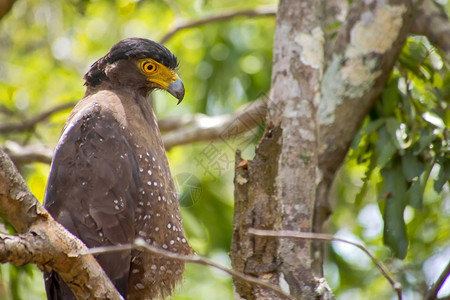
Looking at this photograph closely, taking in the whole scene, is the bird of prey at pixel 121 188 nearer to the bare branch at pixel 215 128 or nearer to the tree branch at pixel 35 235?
the tree branch at pixel 35 235

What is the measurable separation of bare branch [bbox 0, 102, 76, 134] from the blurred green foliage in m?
0.13

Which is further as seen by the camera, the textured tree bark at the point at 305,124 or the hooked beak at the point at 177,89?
the hooked beak at the point at 177,89

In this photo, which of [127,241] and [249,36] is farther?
[249,36]

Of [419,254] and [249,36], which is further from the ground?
[249,36]

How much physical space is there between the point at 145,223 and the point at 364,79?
1.90 m

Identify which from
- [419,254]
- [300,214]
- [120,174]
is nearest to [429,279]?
[419,254]

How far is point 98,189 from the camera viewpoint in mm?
3754

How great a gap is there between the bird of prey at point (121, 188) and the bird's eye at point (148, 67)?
0.02 metres

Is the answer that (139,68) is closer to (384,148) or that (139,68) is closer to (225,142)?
(384,148)

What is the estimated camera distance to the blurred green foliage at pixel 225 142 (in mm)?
4758

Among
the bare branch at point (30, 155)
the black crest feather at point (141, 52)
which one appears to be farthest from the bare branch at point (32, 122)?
the black crest feather at point (141, 52)

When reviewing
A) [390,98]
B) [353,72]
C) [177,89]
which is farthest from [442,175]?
[177,89]

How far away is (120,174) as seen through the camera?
3.79 meters

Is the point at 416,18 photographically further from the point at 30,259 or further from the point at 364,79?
the point at 30,259
